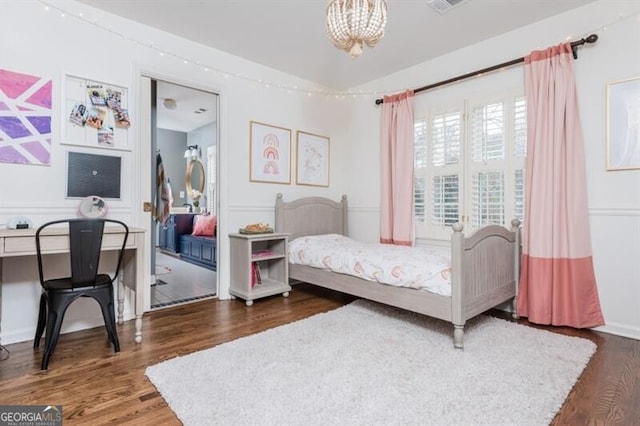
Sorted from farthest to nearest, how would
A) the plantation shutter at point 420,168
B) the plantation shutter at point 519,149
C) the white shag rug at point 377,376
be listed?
the plantation shutter at point 420,168, the plantation shutter at point 519,149, the white shag rug at point 377,376

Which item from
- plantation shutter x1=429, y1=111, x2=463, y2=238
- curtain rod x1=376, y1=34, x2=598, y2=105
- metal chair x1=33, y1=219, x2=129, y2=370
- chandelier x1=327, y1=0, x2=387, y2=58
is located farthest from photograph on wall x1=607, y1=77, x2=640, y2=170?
metal chair x1=33, y1=219, x2=129, y2=370

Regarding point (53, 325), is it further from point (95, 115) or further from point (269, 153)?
point (269, 153)

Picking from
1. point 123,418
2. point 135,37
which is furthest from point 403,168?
point 123,418

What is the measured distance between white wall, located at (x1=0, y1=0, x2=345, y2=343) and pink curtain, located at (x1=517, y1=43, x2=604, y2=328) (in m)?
2.59

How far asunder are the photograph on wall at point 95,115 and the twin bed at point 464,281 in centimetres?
214

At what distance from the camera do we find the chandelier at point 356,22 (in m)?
1.90

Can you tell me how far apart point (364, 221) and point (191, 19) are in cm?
296

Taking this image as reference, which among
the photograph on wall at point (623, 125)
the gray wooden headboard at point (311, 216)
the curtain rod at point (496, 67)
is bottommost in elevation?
the gray wooden headboard at point (311, 216)

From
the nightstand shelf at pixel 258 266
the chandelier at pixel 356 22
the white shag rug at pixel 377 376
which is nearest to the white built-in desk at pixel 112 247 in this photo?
the white shag rug at pixel 377 376

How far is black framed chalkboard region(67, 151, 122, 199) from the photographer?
8.64ft

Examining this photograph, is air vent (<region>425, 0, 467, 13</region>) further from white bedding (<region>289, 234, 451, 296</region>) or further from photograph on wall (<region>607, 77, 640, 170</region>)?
white bedding (<region>289, 234, 451, 296</region>)

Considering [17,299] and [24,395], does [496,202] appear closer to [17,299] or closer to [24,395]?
[24,395]

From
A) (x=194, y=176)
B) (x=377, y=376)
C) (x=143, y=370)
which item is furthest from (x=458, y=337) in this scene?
(x=194, y=176)

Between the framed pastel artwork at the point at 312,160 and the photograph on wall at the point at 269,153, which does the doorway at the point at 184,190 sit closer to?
the photograph on wall at the point at 269,153
